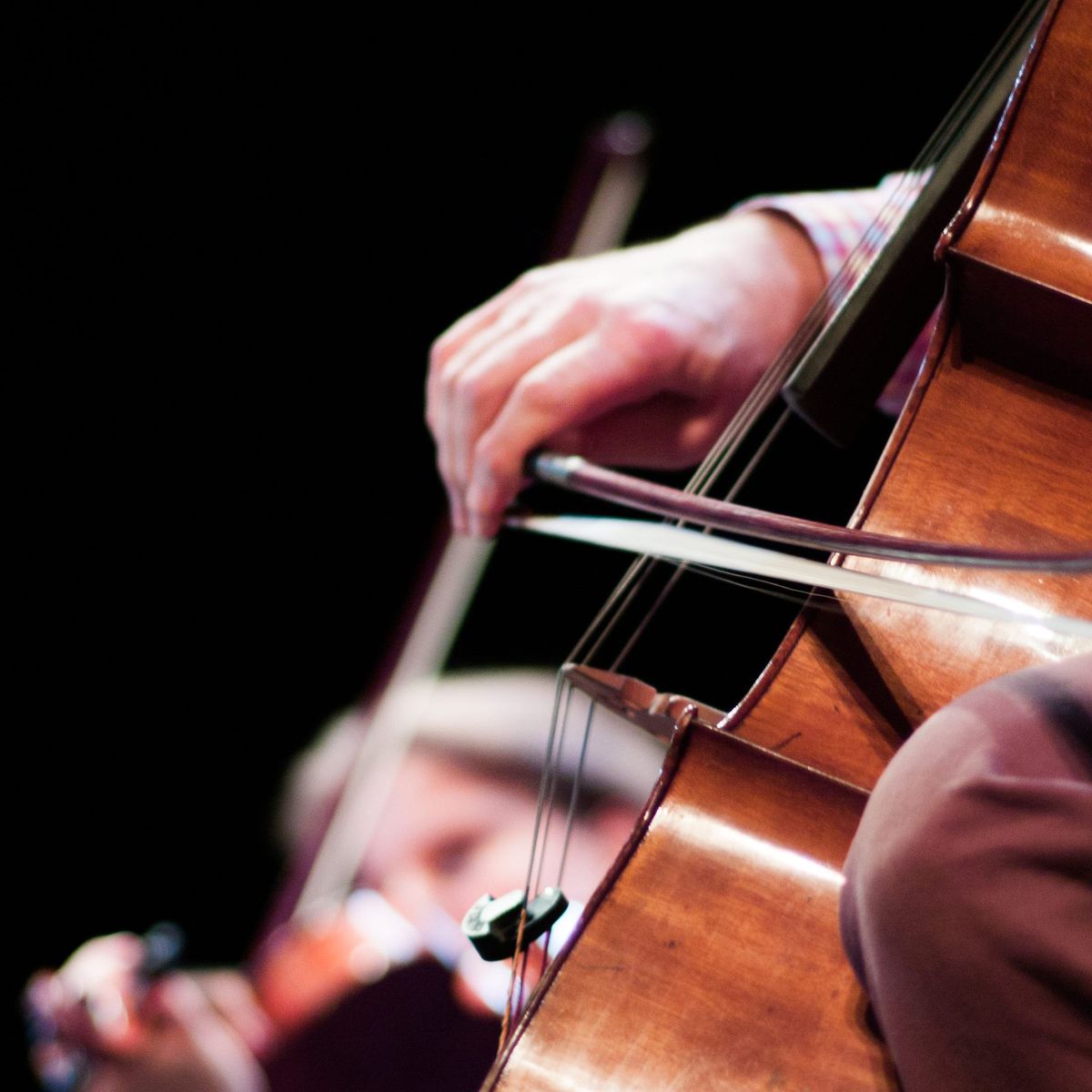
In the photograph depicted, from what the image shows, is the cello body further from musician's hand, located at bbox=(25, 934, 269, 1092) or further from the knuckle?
musician's hand, located at bbox=(25, 934, 269, 1092)

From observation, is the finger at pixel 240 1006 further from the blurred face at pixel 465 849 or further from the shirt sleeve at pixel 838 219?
the shirt sleeve at pixel 838 219

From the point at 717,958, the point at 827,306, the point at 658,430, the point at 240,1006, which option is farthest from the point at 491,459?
the point at 240,1006

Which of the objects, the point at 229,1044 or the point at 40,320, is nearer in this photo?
the point at 229,1044

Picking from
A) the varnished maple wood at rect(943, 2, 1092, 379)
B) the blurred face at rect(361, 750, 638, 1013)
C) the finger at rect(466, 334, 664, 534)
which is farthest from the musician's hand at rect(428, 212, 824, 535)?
the blurred face at rect(361, 750, 638, 1013)

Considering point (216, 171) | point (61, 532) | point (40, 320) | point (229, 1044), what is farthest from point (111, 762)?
point (216, 171)

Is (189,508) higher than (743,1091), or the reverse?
(743,1091)

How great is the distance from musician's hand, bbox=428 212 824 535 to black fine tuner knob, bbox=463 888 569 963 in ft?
1.09

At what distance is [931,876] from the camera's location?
24 cm

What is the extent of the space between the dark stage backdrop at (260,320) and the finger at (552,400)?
98 centimetres

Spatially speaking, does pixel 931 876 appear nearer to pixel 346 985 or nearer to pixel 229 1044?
pixel 346 985

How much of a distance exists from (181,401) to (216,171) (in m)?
0.48

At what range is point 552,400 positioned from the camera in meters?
0.65

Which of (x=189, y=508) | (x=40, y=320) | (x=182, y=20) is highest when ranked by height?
(x=182, y=20)

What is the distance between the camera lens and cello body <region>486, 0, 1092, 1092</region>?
0.36 metres
